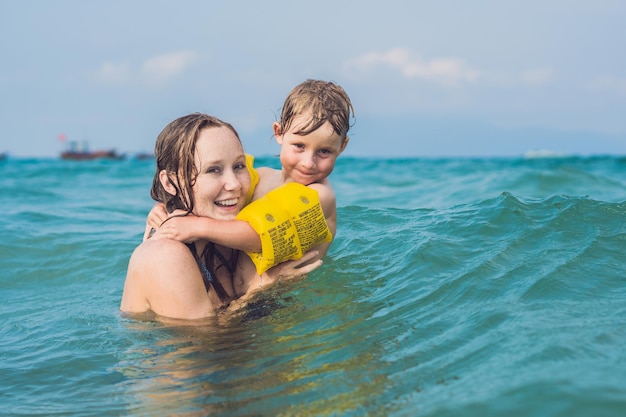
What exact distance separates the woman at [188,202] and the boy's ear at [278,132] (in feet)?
2.66

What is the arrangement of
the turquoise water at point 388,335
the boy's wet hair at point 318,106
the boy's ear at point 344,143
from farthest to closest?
the boy's ear at point 344,143
the boy's wet hair at point 318,106
the turquoise water at point 388,335

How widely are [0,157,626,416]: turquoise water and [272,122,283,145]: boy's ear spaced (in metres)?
1.01

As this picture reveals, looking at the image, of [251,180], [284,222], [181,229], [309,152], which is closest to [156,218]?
[181,229]

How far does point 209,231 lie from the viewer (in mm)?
3848

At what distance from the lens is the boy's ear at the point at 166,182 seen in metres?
4.04

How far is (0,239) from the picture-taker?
27.6ft

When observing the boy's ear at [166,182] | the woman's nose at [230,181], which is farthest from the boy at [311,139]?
the woman's nose at [230,181]

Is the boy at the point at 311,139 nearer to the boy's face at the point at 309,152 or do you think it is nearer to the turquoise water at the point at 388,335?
the boy's face at the point at 309,152

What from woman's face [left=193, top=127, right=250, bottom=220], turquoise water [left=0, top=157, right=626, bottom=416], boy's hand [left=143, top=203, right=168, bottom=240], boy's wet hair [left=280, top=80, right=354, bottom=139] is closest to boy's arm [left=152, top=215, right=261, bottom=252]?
woman's face [left=193, top=127, right=250, bottom=220]

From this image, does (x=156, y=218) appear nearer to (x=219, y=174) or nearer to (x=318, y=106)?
(x=219, y=174)

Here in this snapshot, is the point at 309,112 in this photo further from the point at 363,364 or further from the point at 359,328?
the point at 363,364

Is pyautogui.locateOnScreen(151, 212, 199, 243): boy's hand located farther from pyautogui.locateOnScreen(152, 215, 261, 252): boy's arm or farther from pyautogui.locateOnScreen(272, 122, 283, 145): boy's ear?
pyautogui.locateOnScreen(272, 122, 283, 145): boy's ear

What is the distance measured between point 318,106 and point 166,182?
45.4 inches

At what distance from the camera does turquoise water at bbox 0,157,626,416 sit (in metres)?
2.90
